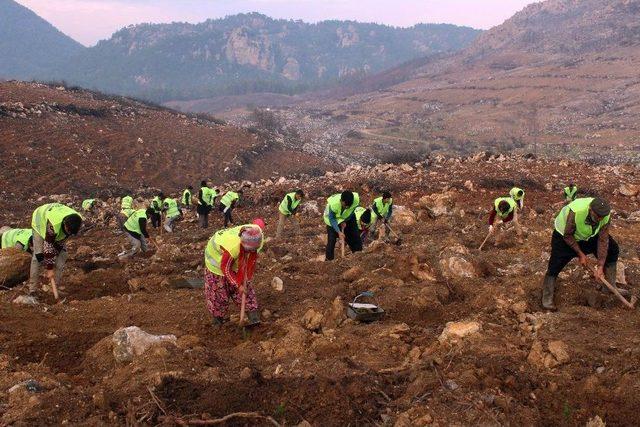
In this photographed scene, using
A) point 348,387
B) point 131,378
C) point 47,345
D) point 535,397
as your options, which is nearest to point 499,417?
point 535,397

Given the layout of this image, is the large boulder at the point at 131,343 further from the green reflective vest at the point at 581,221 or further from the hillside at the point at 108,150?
the hillside at the point at 108,150

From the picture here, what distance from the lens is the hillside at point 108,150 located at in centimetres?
1927

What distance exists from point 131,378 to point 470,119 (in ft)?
205

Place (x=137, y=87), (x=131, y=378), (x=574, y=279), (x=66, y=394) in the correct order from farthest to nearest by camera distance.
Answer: (x=137, y=87) < (x=574, y=279) < (x=131, y=378) < (x=66, y=394)

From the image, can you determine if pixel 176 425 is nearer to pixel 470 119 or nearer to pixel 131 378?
pixel 131 378

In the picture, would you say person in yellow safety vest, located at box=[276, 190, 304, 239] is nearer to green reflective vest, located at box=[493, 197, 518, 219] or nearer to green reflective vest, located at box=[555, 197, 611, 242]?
green reflective vest, located at box=[493, 197, 518, 219]

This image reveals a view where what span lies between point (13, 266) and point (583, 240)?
6506mm

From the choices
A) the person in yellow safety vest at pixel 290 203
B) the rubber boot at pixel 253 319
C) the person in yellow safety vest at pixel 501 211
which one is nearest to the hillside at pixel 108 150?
the person in yellow safety vest at pixel 290 203

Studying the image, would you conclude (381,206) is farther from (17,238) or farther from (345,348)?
(17,238)

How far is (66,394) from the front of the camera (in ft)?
10.5

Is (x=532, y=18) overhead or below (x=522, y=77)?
overhead

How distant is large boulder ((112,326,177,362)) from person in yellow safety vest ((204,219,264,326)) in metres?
0.80

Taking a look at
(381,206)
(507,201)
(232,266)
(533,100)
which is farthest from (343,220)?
(533,100)

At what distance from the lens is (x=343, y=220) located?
6859 millimetres
